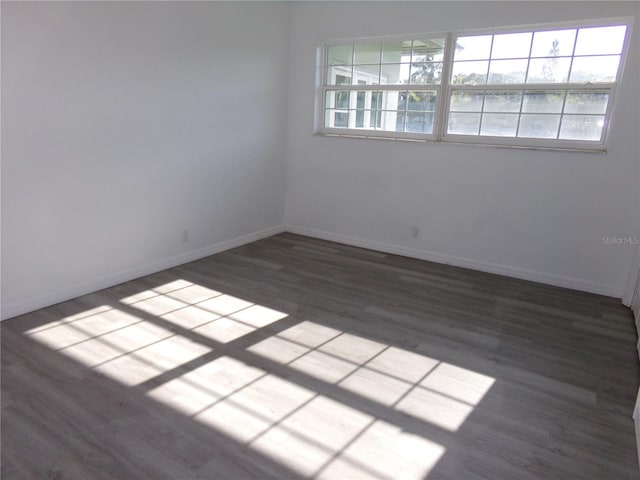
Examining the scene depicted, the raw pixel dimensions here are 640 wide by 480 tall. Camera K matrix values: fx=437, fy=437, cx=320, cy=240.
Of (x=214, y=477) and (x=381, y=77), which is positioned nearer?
(x=214, y=477)

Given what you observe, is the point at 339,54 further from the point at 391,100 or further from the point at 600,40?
the point at 600,40

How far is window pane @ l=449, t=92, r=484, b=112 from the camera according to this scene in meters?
4.06

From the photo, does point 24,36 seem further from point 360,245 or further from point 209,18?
point 360,245

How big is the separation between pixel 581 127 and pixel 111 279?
13.4ft

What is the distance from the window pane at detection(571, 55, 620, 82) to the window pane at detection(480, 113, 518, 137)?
55 cm

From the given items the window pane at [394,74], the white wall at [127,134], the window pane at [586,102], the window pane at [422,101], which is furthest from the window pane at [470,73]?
the white wall at [127,134]

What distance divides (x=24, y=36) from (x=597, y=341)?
4.17 meters

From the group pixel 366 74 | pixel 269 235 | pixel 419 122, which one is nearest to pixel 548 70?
pixel 419 122

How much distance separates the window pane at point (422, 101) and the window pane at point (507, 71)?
0.55 m

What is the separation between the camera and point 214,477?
1.71 m

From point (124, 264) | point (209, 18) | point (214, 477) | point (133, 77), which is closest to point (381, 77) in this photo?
point (209, 18)

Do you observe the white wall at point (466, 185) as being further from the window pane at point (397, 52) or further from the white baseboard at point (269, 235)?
the window pane at point (397, 52)

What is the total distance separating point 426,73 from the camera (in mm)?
4281

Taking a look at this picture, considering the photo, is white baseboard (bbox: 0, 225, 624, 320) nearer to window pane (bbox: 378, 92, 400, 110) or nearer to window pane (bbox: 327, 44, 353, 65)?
window pane (bbox: 378, 92, 400, 110)
